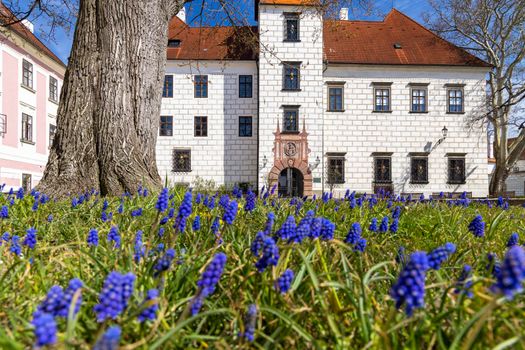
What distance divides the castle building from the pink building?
25.6 ft

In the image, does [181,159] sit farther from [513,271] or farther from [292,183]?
[513,271]

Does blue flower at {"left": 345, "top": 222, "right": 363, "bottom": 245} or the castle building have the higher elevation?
the castle building

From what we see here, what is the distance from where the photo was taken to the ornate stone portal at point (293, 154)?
2614 cm

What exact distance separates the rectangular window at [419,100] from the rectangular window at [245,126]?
36.4ft

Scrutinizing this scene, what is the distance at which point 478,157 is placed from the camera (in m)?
27.8

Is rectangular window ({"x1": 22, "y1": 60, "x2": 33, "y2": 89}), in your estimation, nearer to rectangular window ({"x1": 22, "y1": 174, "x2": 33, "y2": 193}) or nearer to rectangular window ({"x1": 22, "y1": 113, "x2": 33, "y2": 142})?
rectangular window ({"x1": 22, "y1": 113, "x2": 33, "y2": 142})

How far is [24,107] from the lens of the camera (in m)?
25.0

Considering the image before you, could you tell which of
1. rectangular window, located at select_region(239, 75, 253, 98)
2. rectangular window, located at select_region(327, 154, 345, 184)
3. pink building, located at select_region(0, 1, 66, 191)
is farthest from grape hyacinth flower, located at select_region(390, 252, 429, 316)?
rectangular window, located at select_region(239, 75, 253, 98)

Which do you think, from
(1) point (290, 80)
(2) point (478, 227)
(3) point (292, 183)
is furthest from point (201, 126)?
(2) point (478, 227)

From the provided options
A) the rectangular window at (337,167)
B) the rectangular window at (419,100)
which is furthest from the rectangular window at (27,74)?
the rectangular window at (419,100)

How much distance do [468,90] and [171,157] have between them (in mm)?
20901

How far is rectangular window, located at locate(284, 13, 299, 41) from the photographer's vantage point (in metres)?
26.3

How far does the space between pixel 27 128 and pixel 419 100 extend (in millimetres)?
25775

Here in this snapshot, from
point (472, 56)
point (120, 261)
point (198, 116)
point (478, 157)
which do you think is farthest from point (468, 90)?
point (120, 261)
